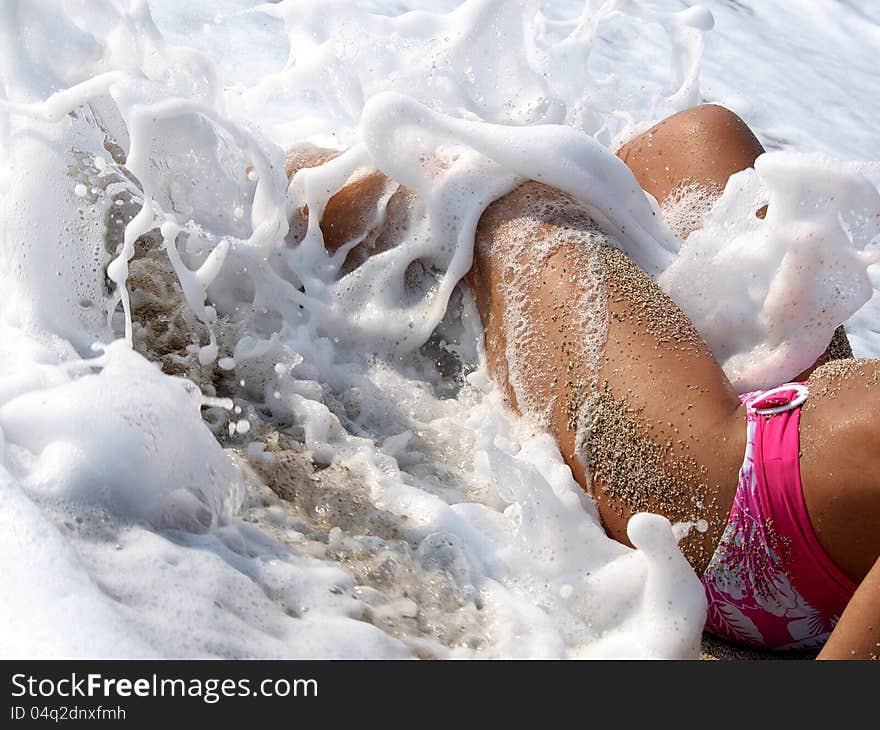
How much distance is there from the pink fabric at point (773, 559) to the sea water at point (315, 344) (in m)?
0.15

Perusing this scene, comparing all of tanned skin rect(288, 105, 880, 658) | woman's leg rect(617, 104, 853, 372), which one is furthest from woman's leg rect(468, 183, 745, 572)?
woman's leg rect(617, 104, 853, 372)

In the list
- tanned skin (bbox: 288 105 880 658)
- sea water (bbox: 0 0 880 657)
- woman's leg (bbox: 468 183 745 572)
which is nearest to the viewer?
sea water (bbox: 0 0 880 657)

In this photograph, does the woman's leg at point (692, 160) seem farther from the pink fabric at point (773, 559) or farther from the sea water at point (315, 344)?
the pink fabric at point (773, 559)

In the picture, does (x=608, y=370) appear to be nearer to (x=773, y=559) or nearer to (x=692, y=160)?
(x=773, y=559)

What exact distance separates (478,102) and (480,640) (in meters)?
1.34

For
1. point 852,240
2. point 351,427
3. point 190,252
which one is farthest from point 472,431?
point 852,240

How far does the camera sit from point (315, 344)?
1994 millimetres

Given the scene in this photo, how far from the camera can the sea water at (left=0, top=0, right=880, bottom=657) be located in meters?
1.30

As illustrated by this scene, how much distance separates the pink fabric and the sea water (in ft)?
0.49

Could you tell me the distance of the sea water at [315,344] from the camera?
1.30 metres

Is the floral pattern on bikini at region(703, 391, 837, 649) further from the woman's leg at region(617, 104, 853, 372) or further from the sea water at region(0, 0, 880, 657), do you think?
the woman's leg at region(617, 104, 853, 372)

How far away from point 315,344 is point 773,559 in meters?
0.93

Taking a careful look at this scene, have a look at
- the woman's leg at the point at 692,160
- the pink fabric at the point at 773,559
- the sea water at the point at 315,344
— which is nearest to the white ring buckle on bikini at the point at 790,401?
the pink fabric at the point at 773,559
